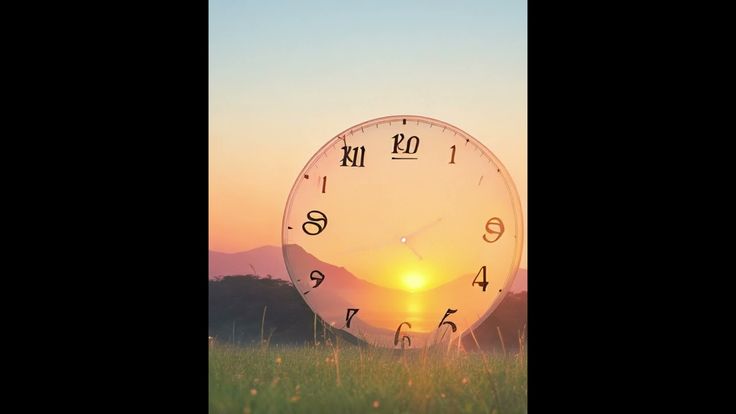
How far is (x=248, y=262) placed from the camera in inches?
221

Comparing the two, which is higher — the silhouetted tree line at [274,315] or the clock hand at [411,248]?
the clock hand at [411,248]

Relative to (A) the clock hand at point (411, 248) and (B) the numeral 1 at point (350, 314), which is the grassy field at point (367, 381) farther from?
(A) the clock hand at point (411, 248)

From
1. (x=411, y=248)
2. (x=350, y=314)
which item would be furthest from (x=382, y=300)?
(x=411, y=248)

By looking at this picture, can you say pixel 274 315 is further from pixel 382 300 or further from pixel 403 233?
pixel 403 233

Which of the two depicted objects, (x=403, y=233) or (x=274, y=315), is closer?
(x=403, y=233)

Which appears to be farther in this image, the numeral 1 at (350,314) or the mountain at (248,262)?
the mountain at (248,262)

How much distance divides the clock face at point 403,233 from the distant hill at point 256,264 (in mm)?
78

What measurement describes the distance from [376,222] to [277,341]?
0.81m

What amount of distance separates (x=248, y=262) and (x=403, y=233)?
0.85 meters

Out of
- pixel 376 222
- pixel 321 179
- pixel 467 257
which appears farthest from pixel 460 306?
pixel 321 179

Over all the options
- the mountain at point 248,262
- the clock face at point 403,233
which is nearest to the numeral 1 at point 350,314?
the clock face at point 403,233

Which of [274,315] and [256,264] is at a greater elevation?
[256,264]

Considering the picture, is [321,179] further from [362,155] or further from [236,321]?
[236,321]

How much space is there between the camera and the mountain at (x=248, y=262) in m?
5.52
